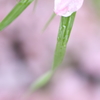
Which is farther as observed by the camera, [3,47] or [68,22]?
[3,47]

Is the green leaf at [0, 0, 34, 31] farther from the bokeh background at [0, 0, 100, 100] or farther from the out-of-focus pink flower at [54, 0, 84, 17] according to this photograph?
the bokeh background at [0, 0, 100, 100]

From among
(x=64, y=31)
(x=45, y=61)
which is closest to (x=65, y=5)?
(x=64, y=31)

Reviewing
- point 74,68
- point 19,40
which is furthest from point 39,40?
point 74,68

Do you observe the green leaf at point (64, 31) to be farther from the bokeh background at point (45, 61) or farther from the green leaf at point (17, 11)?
the bokeh background at point (45, 61)

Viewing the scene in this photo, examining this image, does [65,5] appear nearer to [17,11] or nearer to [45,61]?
[17,11]

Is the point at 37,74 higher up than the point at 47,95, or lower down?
higher up

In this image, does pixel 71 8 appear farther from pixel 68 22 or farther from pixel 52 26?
pixel 52 26

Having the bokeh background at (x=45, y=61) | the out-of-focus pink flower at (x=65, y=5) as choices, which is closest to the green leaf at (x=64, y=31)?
the out-of-focus pink flower at (x=65, y=5)

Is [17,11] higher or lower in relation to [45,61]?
lower
